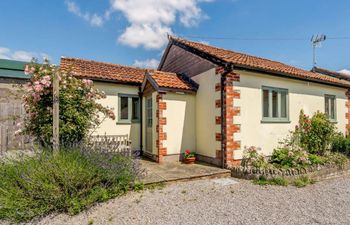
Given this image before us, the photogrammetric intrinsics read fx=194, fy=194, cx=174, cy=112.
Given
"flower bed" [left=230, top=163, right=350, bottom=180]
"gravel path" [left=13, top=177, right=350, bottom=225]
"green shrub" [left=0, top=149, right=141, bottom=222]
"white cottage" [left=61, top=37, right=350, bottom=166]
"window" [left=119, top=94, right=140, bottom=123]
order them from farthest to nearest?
"window" [left=119, top=94, right=140, bottom=123], "white cottage" [left=61, top=37, right=350, bottom=166], "flower bed" [left=230, top=163, right=350, bottom=180], "green shrub" [left=0, top=149, right=141, bottom=222], "gravel path" [left=13, top=177, right=350, bottom=225]

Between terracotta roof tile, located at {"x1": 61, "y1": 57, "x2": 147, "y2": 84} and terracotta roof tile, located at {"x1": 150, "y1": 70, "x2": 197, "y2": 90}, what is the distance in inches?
70.5

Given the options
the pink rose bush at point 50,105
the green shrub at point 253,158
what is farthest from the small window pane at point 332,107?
the pink rose bush at point 50,105

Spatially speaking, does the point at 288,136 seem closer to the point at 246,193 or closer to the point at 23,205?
the point at 246,193

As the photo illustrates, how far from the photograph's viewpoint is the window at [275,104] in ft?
25.9

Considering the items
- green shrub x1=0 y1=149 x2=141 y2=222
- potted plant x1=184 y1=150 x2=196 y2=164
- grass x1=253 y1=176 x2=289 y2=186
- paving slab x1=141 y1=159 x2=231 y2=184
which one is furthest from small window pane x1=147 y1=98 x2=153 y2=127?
grass x1=253 y1=176 x2=289 y2=186

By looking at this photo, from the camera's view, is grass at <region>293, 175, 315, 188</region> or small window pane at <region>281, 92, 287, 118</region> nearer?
grass at <region>293, 175, 315, 188</region>

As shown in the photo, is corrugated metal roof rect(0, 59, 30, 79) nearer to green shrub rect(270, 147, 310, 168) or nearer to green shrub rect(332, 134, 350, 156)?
green shrub rect(270, 147, 310, 168)

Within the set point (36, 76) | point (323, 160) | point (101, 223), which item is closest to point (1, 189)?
point (101, 223)

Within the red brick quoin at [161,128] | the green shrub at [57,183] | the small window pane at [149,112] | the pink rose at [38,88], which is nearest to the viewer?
the green shrub at [57,183]

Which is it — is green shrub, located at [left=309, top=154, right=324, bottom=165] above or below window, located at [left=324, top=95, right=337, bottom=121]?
below

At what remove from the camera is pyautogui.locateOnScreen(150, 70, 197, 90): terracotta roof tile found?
8.07 metres

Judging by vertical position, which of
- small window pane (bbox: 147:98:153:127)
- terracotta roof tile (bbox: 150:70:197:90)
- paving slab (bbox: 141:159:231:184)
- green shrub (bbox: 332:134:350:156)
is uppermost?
terracotta roof tile (bbox: 150:70:197:90)

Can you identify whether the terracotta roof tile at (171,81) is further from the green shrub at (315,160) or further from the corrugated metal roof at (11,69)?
the corrugated metal roof at (11,69)

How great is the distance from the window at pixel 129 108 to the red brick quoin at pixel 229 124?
191 inches
